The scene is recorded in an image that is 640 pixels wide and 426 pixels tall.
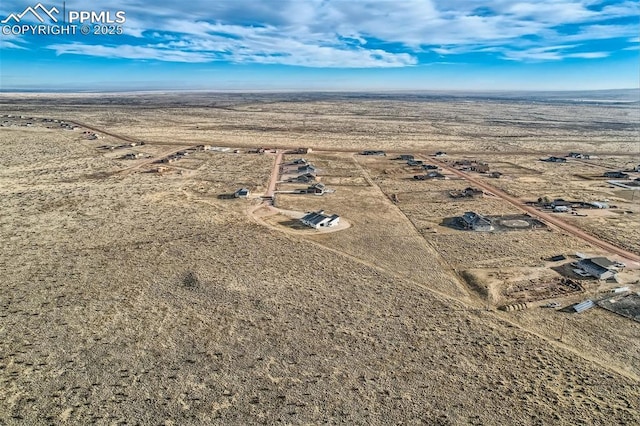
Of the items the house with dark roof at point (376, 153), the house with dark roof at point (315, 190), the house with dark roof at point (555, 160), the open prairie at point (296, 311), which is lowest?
the open prairie at point (296, 311)

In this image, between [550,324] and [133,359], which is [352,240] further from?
[133,359]

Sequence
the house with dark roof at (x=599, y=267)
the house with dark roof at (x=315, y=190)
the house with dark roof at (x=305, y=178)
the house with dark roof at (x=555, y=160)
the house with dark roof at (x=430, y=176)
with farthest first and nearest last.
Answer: the house with dark roof at (x=555, y=160)
the house with dark roof at (x=430, y=176)
the house with dark roof at (x=305, y=178)
the house with dark roof at (x=315, y=190)
the house with dark roof at (x=599, y=267)

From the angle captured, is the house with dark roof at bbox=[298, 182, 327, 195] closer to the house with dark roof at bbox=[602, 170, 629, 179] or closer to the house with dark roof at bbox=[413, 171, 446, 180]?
the house with dark roof at bbox=[413, 171, 446, 180]

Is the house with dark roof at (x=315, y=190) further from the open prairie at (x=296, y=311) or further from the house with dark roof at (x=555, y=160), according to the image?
the house with dark roof at (x=555, y=160)

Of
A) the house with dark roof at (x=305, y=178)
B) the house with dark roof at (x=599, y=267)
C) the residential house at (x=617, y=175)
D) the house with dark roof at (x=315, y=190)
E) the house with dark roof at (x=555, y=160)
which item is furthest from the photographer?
the house with dark roof at (x=555, y=160)

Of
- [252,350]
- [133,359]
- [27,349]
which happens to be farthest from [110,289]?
[252,350]

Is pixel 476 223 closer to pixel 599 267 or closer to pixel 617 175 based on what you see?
pixel 599 267

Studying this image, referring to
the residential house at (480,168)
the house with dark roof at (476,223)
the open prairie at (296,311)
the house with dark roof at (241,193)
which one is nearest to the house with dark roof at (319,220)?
the open prairie at (296,311)

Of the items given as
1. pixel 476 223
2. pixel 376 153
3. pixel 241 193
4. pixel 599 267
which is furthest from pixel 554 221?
pixel 376 153
